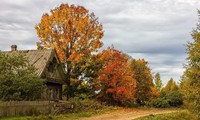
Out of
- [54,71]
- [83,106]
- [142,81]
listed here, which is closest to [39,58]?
[54,71]

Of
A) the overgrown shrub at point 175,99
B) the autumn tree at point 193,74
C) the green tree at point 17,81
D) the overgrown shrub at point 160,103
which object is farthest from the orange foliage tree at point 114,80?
the autumn tree at point 193,74

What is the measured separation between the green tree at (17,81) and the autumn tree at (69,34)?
13.8m

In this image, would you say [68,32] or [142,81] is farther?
[142,81]

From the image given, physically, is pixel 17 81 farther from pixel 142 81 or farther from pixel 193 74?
pixel 142 81

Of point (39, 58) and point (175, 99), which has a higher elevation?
point (39, 58)

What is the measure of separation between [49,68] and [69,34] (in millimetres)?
6459

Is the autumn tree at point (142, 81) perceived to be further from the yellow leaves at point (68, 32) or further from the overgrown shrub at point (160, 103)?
the yellow leaves at point (68, 32)

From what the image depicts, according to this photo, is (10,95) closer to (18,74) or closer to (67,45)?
(18,74)

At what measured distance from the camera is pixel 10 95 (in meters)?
25.3

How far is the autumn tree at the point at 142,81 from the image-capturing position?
191ft

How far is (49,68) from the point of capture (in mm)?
37031

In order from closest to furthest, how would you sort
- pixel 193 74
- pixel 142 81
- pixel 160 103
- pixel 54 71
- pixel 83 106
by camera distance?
1. pixel 193 74
2. pixel 83 106
3. pixel 54 71
4. pixel 160 103
5. pixel 142 81

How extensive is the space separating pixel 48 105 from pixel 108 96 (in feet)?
61.9

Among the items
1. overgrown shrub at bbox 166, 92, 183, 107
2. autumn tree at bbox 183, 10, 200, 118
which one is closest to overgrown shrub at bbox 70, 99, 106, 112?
autumn tree at bbox 183, 10, 200, 118
